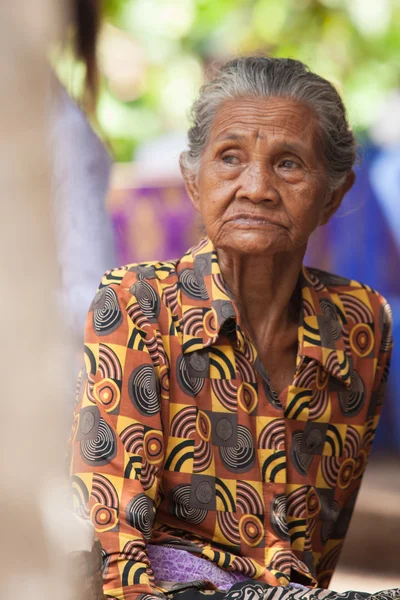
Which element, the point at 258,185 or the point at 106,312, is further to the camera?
the point at 258,185

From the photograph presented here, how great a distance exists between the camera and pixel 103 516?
7.27ft

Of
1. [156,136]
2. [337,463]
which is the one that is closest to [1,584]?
[337,463]

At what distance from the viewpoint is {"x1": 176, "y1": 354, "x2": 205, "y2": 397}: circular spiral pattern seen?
2439 mm

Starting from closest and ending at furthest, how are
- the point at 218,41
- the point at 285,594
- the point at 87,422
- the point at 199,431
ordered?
the point at 285,594
the point at 87,422
the point at 199,431
the point at 218,41

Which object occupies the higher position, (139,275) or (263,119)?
(263,119)

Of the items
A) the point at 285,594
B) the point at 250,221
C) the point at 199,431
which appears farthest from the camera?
the point at 250,221

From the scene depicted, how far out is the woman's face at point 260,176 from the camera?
254cm

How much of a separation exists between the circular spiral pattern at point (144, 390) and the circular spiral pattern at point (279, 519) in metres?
0.40

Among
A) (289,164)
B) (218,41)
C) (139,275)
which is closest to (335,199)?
(289,164)

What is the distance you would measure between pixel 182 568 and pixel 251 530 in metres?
0.22

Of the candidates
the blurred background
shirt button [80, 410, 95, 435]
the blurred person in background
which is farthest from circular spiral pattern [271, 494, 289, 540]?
the blurred person in background

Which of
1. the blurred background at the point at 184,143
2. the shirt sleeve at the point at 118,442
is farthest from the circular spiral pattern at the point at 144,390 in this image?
the blurred background at the point at 184,143

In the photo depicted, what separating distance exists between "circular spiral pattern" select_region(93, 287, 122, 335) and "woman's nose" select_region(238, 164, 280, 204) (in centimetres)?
44

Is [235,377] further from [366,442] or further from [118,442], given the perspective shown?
[366,442]
